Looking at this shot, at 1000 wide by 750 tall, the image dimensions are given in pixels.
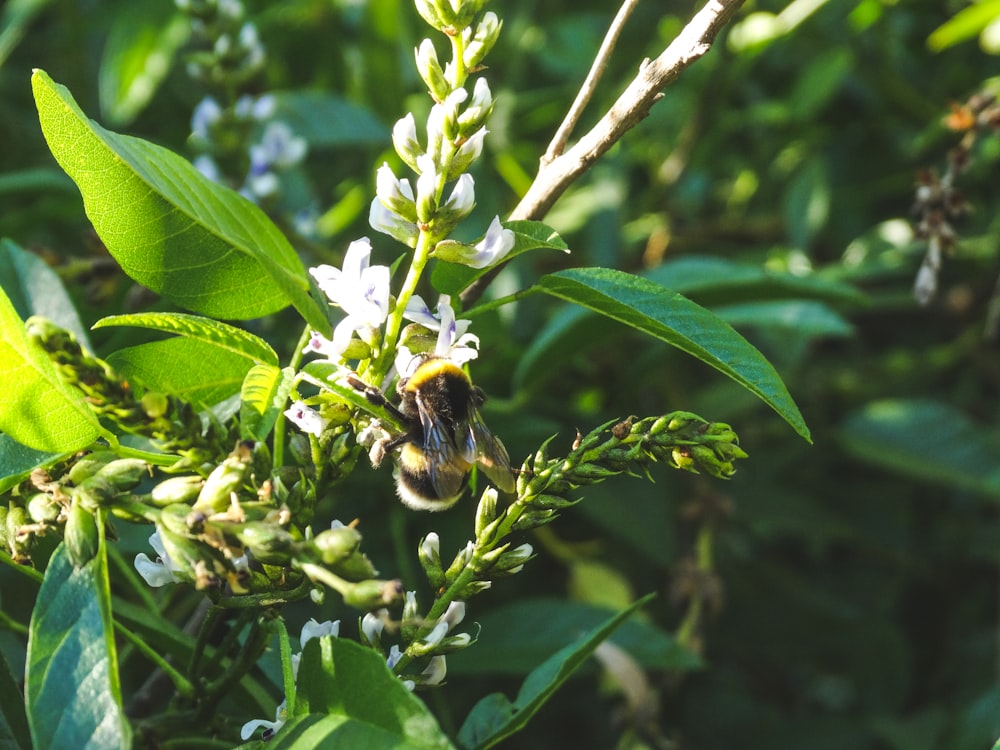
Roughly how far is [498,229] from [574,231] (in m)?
1.57

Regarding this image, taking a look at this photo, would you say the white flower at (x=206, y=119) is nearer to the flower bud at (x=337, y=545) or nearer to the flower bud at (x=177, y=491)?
the flower bud at (x=177, y=491)

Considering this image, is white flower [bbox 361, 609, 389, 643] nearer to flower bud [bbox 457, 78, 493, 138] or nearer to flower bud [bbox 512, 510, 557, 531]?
flower bud [bbox 512, 510, 557, 531]

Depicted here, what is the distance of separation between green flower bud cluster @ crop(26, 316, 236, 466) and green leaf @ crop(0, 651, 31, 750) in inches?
13.0

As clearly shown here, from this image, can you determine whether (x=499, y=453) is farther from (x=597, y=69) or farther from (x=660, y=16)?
(x=660, y=16)

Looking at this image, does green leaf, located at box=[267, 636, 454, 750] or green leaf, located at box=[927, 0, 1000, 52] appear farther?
green leaf, located at box=[927, 0, 1000, 52]

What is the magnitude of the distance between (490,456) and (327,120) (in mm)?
1274

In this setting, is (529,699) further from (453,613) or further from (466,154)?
(466,154)

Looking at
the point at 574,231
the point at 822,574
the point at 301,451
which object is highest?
the point at 301,451

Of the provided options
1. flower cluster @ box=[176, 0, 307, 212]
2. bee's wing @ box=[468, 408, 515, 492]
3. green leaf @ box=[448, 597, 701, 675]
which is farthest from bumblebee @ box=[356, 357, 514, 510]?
flower cluster @ box=[176, 0, 307, 212]

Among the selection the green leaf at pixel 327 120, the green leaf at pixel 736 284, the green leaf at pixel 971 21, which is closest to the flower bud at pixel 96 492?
the green leaf at pixel 736 284

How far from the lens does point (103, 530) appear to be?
0.83 meters

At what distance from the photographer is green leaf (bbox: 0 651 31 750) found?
970mm

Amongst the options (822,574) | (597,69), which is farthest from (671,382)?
(597,69)

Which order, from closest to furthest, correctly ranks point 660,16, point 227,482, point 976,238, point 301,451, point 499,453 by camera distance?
point 227,482, point 301,451, point 499,453, point 976,238, point 660,16
